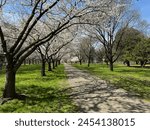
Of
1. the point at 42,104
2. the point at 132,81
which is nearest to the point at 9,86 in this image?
the point at 42,104

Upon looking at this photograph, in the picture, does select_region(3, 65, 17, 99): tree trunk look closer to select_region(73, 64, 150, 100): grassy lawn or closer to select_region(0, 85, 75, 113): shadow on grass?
select_region(0, 85, 75, 113): shadow on grass

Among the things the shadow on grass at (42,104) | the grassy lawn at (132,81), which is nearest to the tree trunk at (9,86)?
the shadow on grass at (42,104)

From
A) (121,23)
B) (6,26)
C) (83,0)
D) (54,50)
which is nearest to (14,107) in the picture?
(83,0)

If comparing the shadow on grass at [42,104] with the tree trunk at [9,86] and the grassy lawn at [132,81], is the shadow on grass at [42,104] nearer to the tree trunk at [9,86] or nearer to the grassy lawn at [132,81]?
the tree trunk at [9,86]

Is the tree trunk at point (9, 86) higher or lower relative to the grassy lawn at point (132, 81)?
higher

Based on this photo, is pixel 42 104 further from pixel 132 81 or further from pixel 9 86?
pixel 132 81

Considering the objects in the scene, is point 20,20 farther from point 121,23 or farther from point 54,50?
point 121,23

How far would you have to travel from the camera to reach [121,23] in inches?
1694

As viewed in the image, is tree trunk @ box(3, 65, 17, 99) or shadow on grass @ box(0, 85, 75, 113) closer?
shadow on grass @ box(0, 85, 75, 113)

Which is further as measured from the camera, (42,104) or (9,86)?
(9,86)

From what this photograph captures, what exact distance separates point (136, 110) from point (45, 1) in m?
6.77

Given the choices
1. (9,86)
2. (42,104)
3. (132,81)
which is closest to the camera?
(42,104)

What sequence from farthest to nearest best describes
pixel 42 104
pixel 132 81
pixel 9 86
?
pixel 132 81 < pixel 9 86 < pixel 42 104

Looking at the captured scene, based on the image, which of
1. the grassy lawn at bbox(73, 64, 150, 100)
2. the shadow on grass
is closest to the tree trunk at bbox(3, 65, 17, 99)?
the shadow on grass
